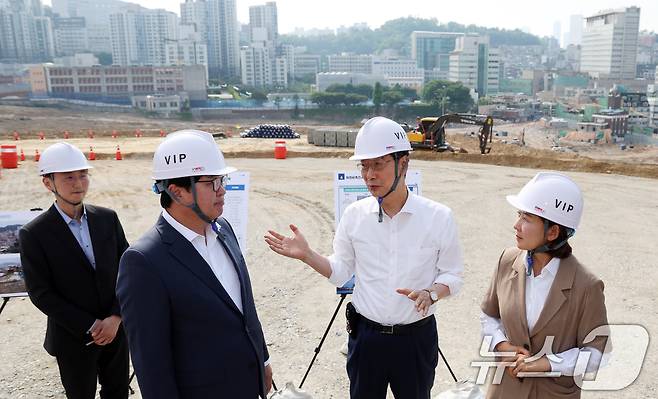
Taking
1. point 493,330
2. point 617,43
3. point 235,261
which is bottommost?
point 493,330

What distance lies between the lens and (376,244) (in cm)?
340

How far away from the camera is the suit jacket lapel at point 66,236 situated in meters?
3.73

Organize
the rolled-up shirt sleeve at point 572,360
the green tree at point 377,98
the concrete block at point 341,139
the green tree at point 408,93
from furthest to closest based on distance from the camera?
the green tree at point 408,93 → the green tree at point 377,98 → the concrete block at point 341,139 → the rolled-up shirt sleeve at point 572,360

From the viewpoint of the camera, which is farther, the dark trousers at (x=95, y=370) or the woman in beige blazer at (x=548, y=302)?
the dark trousers at (x=95, y=370)

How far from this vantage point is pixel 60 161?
13.0 ft

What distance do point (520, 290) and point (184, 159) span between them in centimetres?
196

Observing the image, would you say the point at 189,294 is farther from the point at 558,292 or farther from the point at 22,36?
the point at 22,36

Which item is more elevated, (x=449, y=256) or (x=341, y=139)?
(x=449, y=256)

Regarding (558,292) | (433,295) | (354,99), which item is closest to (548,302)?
(558,292)

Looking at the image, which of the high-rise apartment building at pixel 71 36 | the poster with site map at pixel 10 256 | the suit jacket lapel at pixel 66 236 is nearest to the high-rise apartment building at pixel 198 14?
the high-rise apartment building at pixel 71 36

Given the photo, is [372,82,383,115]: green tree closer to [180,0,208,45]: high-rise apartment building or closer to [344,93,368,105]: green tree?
[344,93,368,105]: green tree

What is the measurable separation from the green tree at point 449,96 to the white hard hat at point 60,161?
112741mm

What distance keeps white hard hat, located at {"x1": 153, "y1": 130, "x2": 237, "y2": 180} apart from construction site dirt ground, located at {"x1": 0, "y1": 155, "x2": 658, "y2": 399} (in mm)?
1379

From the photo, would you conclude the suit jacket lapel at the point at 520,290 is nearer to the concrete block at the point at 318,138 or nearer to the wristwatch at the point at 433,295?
the wristwatch at the point at 433,295
